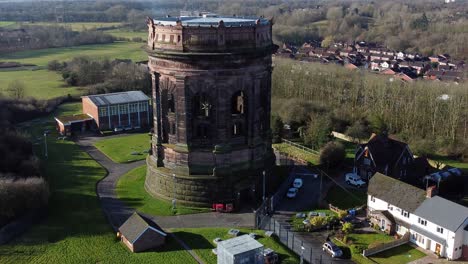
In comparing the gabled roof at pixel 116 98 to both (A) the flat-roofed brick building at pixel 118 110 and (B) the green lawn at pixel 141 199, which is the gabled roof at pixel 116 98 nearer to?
(A) the flat-roofed brick building at pixel 118 110

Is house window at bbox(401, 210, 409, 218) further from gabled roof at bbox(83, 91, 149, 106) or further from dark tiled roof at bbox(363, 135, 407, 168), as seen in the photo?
gabled roof at bbox(83, 91, 149, 106)

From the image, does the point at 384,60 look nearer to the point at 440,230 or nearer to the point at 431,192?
the point at 431,192

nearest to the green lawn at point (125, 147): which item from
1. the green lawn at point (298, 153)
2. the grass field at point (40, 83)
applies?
the green lawn at point (298, 153)

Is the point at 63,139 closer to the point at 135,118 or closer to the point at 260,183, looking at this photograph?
the point at 135,118

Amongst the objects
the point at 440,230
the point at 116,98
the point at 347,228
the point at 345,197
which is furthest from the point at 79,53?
the point at 440,230

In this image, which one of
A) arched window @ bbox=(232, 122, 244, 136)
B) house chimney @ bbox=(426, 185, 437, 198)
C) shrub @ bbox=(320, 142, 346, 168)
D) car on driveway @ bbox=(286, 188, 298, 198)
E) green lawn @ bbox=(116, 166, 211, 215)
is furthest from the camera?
shrub @ bbox=(320, 142, 346, 168)

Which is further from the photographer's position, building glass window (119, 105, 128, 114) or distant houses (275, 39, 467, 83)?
distant houses (275, 39, 467, 83)

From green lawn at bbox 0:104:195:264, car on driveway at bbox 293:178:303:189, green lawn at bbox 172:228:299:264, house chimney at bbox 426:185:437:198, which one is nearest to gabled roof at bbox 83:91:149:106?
green lawn at bbox 0:104:195:264
